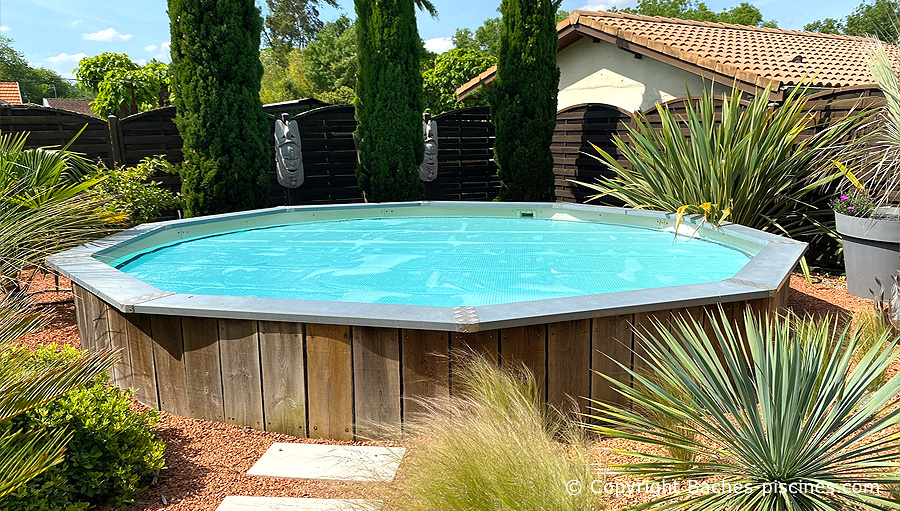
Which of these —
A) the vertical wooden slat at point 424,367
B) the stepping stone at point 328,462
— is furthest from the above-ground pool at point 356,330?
the stepping stone at point 328,462

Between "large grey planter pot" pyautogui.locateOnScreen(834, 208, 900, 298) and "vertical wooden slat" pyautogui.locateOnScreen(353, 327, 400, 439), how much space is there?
4.10 metres

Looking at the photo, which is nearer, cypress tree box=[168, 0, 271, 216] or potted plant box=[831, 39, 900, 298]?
potted plant box=[831, 39, 900, 298]

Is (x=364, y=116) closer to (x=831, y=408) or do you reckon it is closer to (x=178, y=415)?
(x=178, y=415)

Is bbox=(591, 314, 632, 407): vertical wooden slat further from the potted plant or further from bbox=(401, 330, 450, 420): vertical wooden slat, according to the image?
the potted plant

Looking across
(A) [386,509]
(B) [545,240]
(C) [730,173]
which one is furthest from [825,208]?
(A) [386,509]

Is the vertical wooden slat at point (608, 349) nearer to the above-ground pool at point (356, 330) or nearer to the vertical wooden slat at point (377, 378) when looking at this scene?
the above-ground pool at point (356, 330)

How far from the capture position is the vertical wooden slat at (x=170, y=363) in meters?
2.89

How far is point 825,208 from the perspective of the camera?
6129 mm

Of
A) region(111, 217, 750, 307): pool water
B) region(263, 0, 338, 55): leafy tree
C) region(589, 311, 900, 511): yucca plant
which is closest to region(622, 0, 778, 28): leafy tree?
region(263, 0, 338, 55): leafy tree

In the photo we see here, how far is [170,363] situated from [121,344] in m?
0.41

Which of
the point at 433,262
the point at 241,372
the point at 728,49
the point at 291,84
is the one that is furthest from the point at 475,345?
the point at 291,84

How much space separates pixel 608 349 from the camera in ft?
9.17

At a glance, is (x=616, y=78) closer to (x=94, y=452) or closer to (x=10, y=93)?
(x=94, y=452)

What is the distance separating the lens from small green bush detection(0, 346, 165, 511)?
204cm
